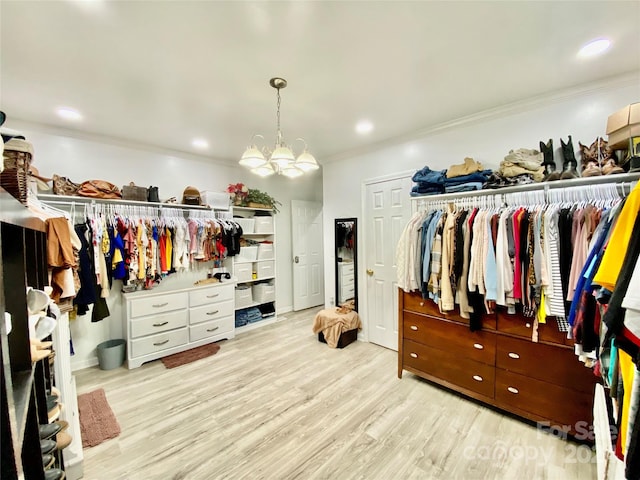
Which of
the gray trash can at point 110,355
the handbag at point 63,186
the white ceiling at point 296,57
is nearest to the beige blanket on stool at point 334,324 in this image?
the gray trash can at point 110,355

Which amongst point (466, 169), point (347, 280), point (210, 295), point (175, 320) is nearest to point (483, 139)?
point (466, 169)

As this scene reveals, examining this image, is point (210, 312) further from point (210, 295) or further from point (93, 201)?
point (93, 201)

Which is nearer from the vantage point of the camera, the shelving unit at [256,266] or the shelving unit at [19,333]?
the shelving unit at [19,333]

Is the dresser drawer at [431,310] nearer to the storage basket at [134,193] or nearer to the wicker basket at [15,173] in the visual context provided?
the wicker basket at [15,173]

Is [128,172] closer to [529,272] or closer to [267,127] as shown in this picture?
[267,127]

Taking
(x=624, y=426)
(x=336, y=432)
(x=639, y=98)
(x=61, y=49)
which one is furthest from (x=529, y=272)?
(x=61, y=49)

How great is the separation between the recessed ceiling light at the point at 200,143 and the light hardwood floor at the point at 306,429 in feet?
8.75

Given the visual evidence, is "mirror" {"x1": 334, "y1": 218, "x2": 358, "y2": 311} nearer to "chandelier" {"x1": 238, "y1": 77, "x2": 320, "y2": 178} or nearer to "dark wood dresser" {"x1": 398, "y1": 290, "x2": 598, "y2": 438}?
"dark wood dresser" {"x1": 398, "y1": 290, "x2": 598, "y2": 438}

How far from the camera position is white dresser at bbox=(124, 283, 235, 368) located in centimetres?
302

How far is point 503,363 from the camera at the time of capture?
212 centimetres

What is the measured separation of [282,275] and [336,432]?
3136 millimetres

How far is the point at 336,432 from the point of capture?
2020 mm

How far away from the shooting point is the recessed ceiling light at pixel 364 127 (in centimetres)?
285

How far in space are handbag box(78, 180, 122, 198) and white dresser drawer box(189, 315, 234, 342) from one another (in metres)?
1.80
